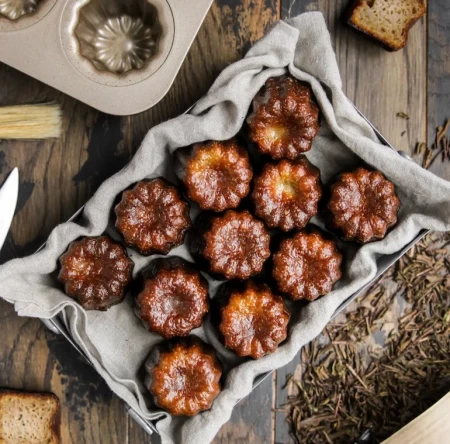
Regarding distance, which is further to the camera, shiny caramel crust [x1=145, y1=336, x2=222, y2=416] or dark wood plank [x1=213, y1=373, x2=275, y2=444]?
dark wood plank [x1=213, y1=373, x2=275, y2=444]

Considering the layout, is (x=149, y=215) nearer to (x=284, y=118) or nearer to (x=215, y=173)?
(x=215, y=173)

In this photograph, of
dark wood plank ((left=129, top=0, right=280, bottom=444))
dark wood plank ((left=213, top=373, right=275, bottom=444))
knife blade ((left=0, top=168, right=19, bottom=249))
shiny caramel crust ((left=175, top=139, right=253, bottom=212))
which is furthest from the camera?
dark wood plank ((left=213, top=373, right=275, bottom=444))

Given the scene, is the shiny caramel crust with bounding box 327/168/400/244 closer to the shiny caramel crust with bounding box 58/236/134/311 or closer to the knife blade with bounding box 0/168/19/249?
the shiny caramel crust with bounding box 58/236/134/311

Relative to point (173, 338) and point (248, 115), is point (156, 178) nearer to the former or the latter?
point (248, 115)

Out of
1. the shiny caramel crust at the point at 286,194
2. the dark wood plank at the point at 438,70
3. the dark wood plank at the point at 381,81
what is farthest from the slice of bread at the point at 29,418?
the dark wood plank at the point at 438,70

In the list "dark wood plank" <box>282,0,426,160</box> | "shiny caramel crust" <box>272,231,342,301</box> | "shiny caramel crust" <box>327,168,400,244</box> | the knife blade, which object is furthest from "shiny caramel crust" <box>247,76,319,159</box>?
the knife blade
